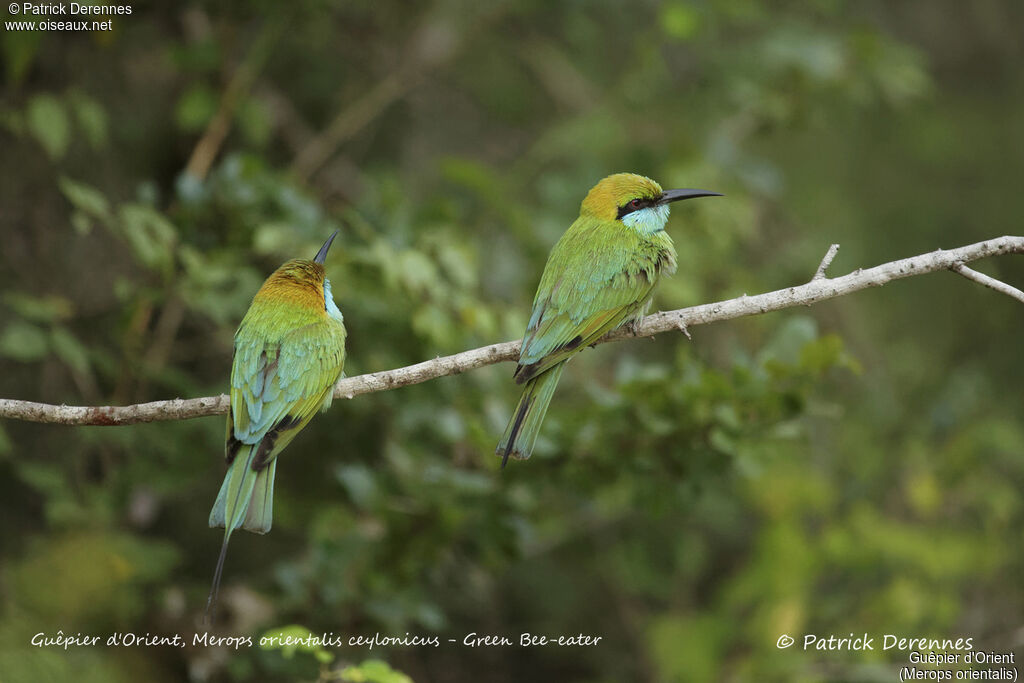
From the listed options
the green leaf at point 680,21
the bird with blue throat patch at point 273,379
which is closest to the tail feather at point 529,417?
the bird with blue throat patch at point 273,379

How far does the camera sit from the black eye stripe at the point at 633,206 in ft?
9.10

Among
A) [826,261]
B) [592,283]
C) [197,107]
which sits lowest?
[826,261]

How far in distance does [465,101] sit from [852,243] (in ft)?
7.62

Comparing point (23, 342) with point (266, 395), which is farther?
point (23, 342)

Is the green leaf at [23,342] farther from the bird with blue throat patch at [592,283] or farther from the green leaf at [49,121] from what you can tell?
the bird with blue throat patch at [592,283]

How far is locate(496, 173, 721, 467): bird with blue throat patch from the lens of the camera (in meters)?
2.28

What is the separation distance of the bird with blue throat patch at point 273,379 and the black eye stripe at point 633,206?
87cm

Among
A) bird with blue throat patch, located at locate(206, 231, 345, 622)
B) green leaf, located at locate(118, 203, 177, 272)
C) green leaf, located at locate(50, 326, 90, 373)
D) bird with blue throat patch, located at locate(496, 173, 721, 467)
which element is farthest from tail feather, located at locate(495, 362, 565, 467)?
green leaf, located at locate(50, 326, 90, 373)

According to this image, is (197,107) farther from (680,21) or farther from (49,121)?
(680,21)

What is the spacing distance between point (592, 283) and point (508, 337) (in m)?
0.69

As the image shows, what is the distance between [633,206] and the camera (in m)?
2.78

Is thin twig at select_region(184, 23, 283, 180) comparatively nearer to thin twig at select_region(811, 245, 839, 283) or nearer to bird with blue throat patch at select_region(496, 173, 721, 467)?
bird with blue throat patch at select_region(496, 173, 721, 467)

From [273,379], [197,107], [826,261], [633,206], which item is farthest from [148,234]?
[826,261]

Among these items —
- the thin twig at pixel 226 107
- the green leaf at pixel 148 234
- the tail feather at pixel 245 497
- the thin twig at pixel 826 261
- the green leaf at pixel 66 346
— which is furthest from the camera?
the thin twig at pixel 226 107
